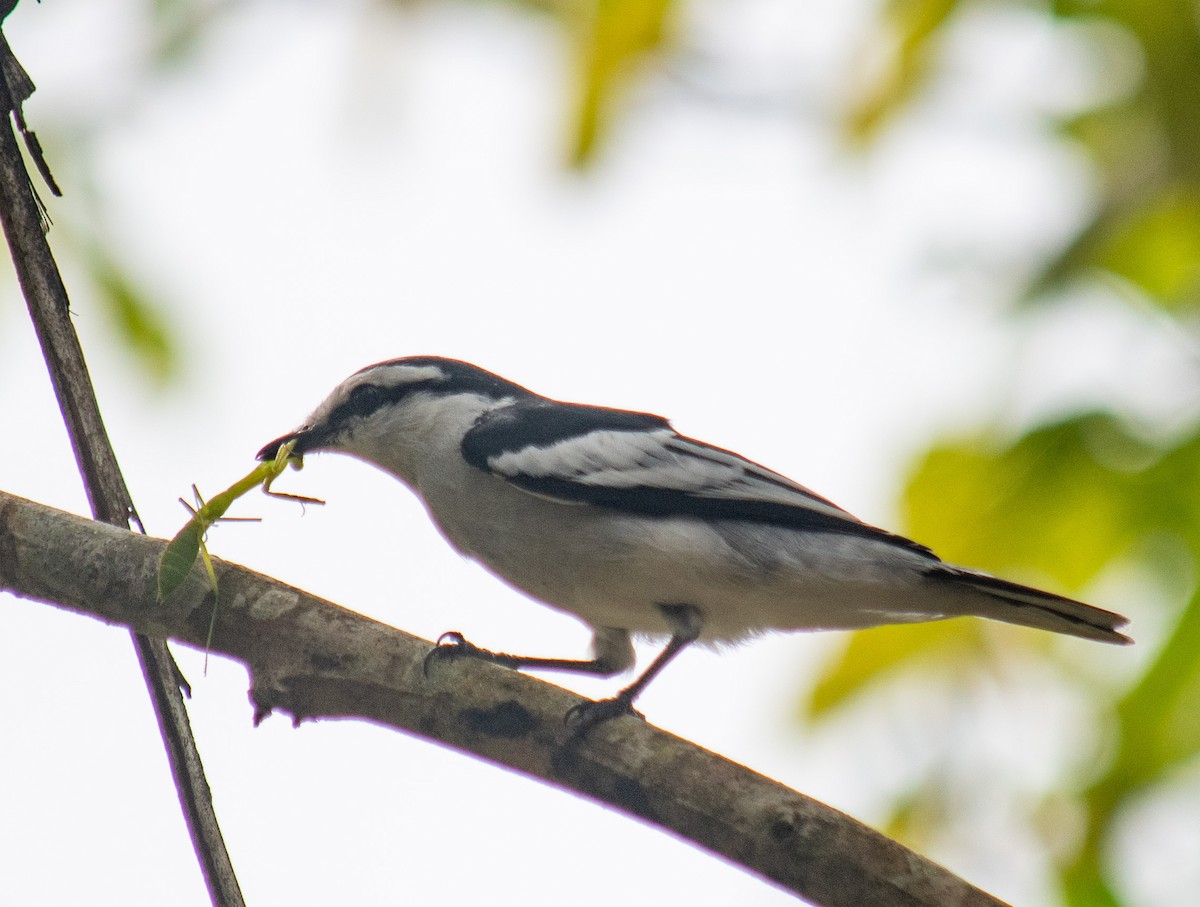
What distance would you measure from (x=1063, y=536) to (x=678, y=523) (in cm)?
152

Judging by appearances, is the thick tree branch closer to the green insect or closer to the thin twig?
the green insect

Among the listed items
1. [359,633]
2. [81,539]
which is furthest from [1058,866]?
[81,539]

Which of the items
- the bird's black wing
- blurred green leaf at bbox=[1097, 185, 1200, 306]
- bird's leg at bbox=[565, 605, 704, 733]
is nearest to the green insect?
bird's leg at bbox=[565, 605, 704, 733]

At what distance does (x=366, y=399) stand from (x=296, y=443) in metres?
0.33

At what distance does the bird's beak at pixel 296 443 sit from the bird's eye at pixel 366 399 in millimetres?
209

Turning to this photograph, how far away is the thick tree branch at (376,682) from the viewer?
274 centimetres

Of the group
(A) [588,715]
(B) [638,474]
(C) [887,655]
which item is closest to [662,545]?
(B) [638,474]

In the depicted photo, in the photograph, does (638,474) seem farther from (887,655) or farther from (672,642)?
(887,655)

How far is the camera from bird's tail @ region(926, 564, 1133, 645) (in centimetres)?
365

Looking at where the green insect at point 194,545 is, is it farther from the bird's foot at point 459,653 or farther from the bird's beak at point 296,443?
the bird's beak at point 296,443

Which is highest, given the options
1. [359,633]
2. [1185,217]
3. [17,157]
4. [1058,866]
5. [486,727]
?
[1185,217]

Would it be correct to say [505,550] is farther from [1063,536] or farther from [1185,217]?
[1185,217]

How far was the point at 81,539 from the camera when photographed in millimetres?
2891

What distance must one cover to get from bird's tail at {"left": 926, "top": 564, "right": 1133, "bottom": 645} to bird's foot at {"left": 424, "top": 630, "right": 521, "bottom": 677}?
1.41 metres
